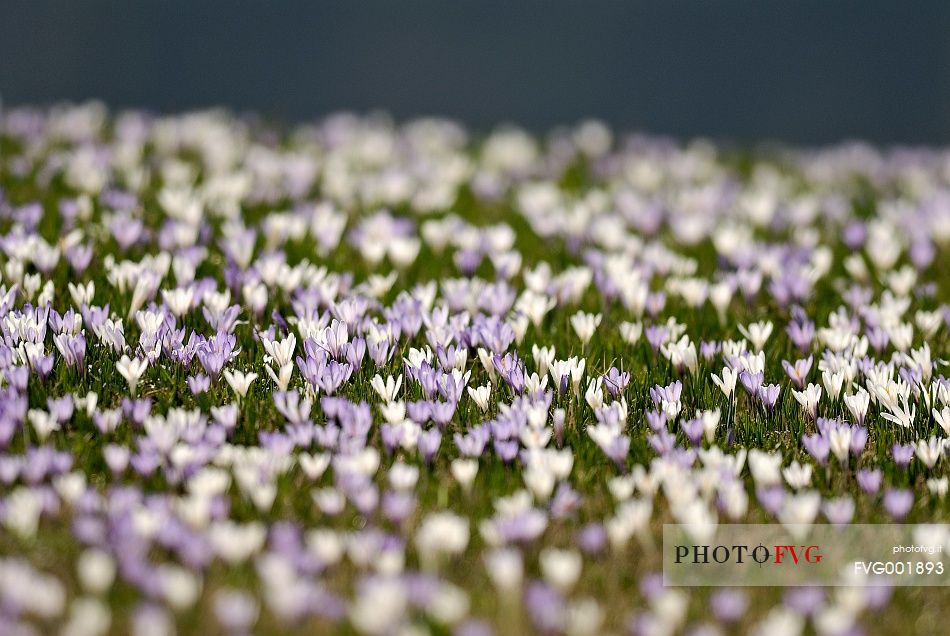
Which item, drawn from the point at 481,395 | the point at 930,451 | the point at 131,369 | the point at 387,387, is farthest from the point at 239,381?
the point at 930,451

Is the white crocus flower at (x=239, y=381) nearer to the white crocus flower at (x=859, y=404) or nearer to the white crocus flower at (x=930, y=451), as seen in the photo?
the white crocus flower at (x=859, y=404)

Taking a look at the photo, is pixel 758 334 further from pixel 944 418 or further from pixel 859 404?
pixel 944 418

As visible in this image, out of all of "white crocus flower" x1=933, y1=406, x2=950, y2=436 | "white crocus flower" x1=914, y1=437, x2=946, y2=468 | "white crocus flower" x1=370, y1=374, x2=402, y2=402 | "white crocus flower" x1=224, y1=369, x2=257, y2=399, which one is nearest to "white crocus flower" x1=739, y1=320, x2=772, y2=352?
"white crocus flower" x1=933, y1=406, x2=950, y2=436

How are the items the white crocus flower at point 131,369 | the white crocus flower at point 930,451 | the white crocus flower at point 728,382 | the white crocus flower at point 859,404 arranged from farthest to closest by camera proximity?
1. the white crocus flower at point 728,382
2. the white crocus flower at point 859,404
3. the white crocus flower at point 131,369
4. the white crocus flower at point 930,451

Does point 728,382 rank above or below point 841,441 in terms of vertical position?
above

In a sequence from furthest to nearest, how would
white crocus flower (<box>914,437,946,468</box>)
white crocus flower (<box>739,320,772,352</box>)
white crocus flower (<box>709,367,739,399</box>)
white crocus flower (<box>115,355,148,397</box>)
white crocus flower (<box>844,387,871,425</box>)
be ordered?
white crocus flower (<box>739,320,772,352</box>) → white crocus flower (<box>709,367,739,399</box>) → white crocus flower (<box>844,387,871,425</box>) → white crocus flower (<box>115,355,148,397</box>) → white crocus flower (<box>914,437,946,468</box>)

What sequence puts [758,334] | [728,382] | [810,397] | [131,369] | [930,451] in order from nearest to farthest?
[930,451] → [131,369] → [810,397] → [728,382] → [758,334]

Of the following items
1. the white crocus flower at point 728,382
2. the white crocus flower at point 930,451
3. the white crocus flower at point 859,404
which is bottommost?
the white crocus flower at point 930,451

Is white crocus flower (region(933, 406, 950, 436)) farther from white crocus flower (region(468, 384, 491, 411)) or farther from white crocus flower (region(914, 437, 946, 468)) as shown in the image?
white crocus flower (region(468, 384, 491, 411))

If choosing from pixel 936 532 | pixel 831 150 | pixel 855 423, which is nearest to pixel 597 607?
pixel 936 532

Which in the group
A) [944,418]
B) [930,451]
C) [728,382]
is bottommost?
[930,451]

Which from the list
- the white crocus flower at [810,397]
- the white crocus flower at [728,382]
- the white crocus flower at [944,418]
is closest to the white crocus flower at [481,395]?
the white crocus flower at [728,382]
